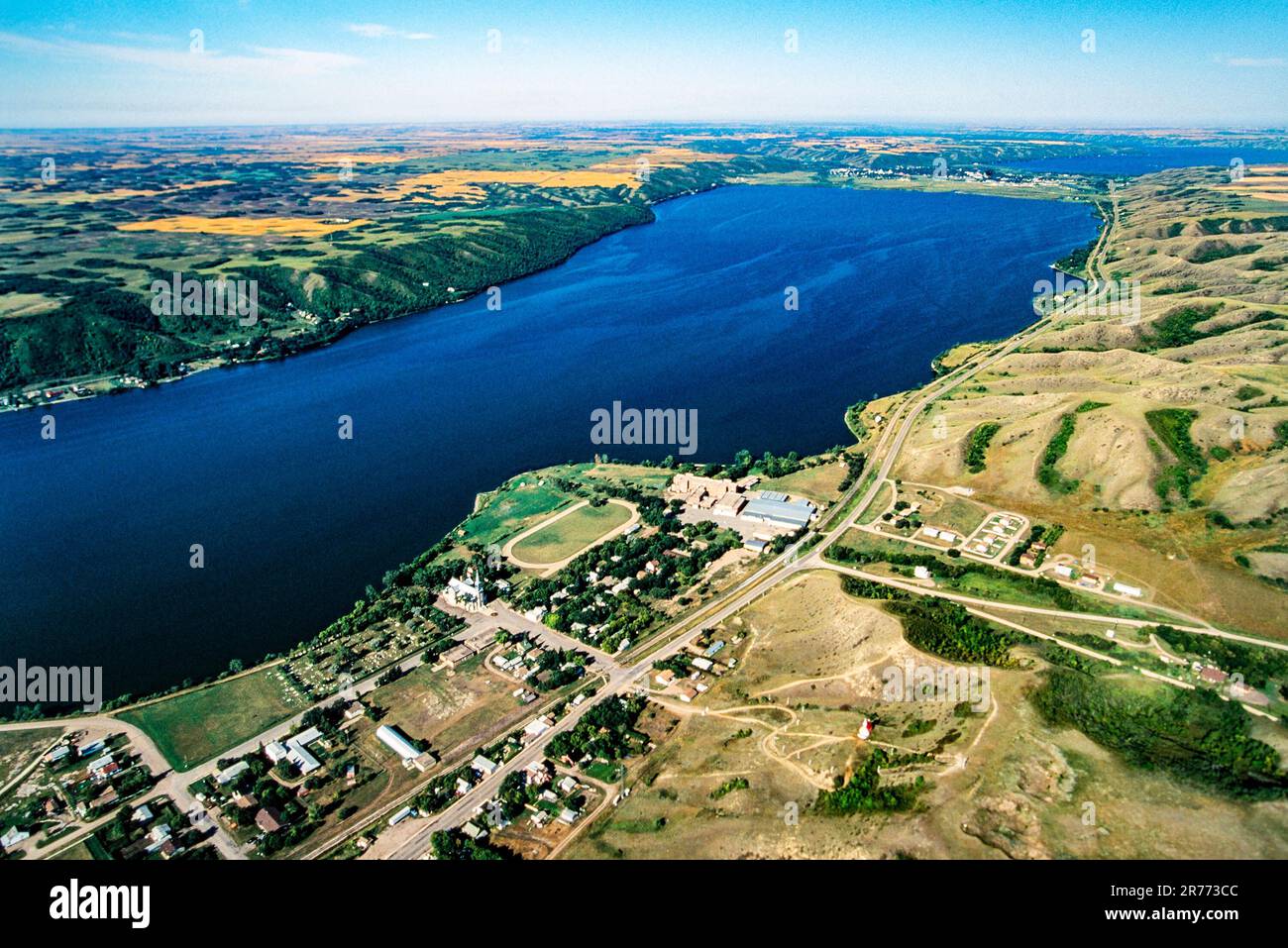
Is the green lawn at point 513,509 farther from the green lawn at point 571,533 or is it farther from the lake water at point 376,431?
the lake water at point 376,431

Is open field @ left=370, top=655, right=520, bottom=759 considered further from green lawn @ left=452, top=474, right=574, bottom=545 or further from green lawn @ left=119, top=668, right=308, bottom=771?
green lawn @ left=452, top=474, right=574, bottom=545

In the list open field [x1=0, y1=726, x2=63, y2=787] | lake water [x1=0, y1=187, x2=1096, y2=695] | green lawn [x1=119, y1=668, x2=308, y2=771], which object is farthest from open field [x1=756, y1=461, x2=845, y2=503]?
open field [x1=0, y1=726, x2=63, y2=787]

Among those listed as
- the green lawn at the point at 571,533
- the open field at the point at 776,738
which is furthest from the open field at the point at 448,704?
the green lawn at the point at 571,533

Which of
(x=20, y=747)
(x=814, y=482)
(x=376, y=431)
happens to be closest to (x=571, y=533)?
(x=814, y=482)

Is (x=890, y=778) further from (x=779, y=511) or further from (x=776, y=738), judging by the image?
(x=779, y=511)

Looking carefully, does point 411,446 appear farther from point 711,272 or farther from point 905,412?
point 711,272
